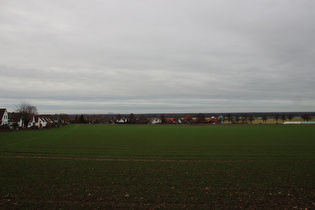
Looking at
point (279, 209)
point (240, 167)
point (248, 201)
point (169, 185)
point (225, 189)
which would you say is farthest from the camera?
point (240, 167)

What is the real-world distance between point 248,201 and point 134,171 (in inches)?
321

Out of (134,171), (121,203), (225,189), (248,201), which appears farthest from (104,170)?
(248,201)

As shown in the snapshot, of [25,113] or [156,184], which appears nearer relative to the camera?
[156,184]

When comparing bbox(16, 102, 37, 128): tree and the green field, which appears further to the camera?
bbox(16, 102, 37, 128): tree

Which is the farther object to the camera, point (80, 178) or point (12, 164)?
point (12, 164)

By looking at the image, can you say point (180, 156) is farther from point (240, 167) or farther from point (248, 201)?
point (248, 201)

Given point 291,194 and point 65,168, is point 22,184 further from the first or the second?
point 291,194

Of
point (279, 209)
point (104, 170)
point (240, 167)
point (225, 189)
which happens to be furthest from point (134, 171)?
point (279, 209)

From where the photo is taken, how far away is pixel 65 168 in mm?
17391

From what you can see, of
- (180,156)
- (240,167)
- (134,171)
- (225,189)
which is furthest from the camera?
(180,156)

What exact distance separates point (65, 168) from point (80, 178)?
3532 millimetres

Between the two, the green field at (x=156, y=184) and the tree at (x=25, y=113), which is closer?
the green field at (x=156, y=184)

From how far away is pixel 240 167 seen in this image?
696 inches

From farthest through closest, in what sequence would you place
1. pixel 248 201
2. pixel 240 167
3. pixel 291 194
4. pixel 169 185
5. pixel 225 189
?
1. pixel 240 167
2. pixel 169 185
3. pixel 225 189
4. pixel 291 194
5. pixel 248 201
